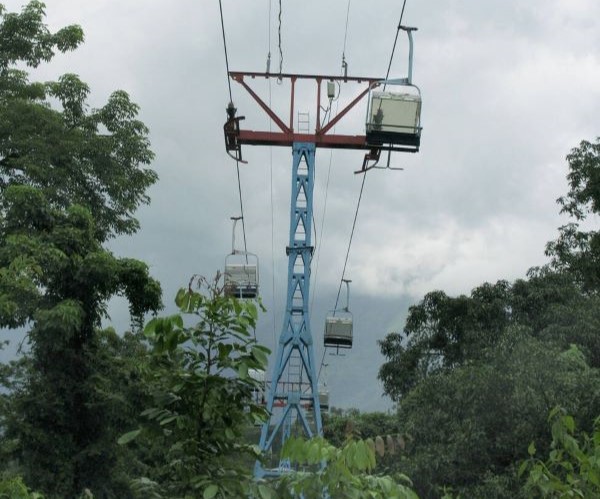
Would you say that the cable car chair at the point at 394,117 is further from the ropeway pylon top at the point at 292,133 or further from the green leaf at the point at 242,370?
the green leaf at the point at 242,370

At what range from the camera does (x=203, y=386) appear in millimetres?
4191

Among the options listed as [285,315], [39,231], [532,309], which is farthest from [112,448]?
[532,309]

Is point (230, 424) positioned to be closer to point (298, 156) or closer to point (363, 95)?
point (363, 95)

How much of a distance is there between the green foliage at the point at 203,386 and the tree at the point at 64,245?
14074mm

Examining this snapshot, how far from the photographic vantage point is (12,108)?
834 inches

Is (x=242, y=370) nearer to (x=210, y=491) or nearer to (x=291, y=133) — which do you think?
(x=210, y=491)

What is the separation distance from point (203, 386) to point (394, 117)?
63.4 ft

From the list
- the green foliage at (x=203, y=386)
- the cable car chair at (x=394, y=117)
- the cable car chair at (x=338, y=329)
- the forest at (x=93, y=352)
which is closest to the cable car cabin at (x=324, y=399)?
the cable car chair at (x=338, y=329)

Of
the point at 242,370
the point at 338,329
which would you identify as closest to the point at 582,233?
the point at 338,329

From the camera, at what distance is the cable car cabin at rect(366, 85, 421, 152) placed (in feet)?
75.8

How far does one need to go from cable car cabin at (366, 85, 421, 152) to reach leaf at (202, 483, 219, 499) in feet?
64.1

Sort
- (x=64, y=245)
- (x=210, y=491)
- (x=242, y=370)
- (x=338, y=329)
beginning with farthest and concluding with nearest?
1. (x=338, y=329)
2. (x=64, y=245)
3. (x=242, y=370)
4. (x=210, y=491)

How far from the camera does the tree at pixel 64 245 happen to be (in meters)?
19.5

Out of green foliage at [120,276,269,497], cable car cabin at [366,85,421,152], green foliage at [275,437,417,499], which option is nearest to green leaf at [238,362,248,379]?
green foliage at [120,276,269,497]
